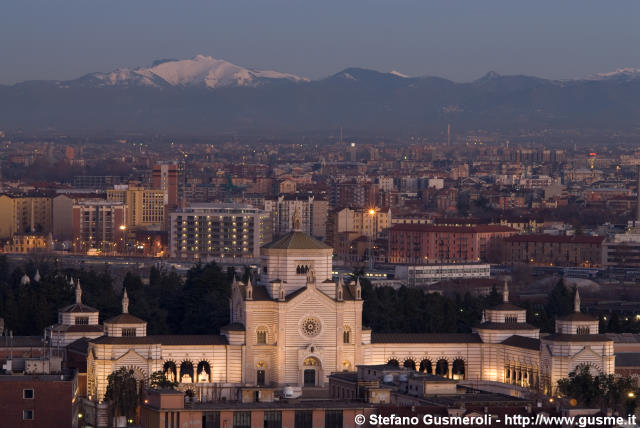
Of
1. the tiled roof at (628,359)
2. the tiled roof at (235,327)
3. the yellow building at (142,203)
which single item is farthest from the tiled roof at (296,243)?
the yellow building at (142,203)

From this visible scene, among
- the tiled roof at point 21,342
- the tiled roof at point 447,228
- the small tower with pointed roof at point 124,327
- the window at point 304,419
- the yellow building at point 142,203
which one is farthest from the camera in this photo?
the yellow building at point 142,203

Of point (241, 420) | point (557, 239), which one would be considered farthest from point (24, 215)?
point (241, 420)

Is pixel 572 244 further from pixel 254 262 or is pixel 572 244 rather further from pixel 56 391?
pixel 56 391

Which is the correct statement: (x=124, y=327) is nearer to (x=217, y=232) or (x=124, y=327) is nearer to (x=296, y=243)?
(x=296, y=243)

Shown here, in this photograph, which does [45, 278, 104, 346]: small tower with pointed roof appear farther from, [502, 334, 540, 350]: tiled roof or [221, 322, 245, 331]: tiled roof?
[502, 334, 540, 350]: tiled roof

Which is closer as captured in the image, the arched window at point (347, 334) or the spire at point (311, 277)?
the spire at point (311, 277)

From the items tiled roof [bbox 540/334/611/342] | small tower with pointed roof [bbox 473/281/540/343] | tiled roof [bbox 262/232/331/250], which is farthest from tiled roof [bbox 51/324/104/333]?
tiled roof [bbox 540/334/611/342]

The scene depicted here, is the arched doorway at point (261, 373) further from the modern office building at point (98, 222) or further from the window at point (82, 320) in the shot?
the modern office building at point (98, 222)
